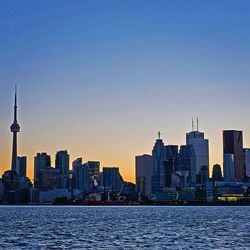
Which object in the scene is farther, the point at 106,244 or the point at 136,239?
the point at 136,239

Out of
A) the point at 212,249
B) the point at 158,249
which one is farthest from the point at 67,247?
the point at 212,249

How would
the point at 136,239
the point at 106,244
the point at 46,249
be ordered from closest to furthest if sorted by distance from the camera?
the point at 46,249 → the point at 106,244 → the point at 136,239

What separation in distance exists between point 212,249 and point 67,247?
63.0 ft

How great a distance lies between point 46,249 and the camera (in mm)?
78312

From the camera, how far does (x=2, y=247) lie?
266ft

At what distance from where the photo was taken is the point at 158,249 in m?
78.8

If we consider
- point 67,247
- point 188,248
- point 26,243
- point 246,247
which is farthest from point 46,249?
point 246,247

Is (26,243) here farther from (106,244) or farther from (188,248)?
(188,248)

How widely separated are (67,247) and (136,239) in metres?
16.8

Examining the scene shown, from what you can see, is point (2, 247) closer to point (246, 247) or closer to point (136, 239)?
point (136, 239)

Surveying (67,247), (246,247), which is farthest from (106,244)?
(246,247)

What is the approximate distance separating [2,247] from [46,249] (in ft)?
22.2

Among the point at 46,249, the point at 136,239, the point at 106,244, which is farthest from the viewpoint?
the point at 136,239

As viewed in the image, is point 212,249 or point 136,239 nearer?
point 212,249
